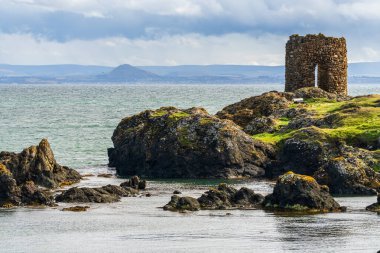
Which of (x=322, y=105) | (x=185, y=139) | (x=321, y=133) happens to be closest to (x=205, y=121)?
(x=185, y=139)

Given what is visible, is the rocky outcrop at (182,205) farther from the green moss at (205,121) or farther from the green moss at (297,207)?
the green moss at (205,121)

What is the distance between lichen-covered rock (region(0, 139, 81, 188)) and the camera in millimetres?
53250

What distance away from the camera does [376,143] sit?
190 feet

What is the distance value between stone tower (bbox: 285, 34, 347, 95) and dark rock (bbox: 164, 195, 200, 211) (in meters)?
40.5

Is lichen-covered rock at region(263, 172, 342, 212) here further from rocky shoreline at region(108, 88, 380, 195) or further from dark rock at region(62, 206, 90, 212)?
dark rock at region(62, 206, 90, 212)

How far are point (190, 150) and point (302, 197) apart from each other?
1776 cm

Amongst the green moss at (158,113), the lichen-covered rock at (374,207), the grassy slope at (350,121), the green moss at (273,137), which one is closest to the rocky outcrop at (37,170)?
the green moss at (158,113)

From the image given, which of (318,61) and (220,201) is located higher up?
(318,61)

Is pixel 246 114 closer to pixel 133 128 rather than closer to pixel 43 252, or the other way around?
pixel 133 128

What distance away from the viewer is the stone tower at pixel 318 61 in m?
82.3

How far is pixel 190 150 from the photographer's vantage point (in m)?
60.0

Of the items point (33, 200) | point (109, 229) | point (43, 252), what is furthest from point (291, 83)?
point (43, 252)

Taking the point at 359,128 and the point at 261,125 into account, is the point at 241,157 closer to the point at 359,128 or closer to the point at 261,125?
the point at 359,128

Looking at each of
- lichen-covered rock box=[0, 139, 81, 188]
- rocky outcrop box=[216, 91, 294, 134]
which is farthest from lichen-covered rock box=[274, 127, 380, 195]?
lichen-covered rock box=[0, 139, 81, 188]
